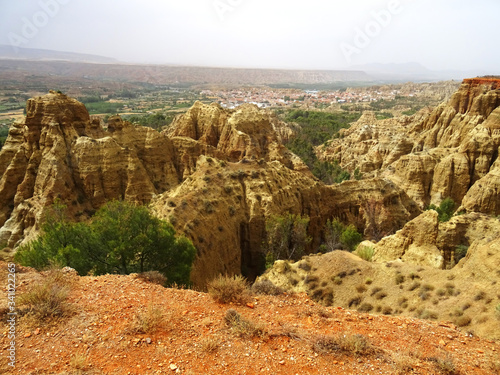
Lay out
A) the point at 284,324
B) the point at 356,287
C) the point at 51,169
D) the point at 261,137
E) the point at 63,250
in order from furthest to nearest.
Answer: the point at 261,137
the point at 51,169
the point at 356,287
the point at 63,250
the point at 284,324

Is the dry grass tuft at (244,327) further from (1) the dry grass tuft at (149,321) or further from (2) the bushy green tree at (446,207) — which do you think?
(2) the bushy green tree at (446,207)

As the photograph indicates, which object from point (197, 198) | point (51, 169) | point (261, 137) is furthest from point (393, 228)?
point (51, 169)

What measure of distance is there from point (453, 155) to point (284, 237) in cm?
2686

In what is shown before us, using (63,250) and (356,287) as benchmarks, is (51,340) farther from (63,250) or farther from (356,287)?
(356,287)

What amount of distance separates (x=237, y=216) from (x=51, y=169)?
542 inches

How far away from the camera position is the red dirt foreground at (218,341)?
6.19 meters

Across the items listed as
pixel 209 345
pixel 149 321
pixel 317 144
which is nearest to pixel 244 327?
pixel 209 345

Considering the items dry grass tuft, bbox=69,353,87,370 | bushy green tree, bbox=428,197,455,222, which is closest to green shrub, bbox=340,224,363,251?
bushy green tree, bbox=428,197,455,222

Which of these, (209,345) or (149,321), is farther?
Answer: (149,321)

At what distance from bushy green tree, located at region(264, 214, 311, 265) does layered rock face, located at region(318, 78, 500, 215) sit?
61.2ft

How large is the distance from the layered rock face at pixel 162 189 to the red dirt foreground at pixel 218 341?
338 inches

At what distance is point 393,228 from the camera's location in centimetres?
2541

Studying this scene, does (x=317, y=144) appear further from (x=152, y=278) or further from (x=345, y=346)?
(x=345, y=346)

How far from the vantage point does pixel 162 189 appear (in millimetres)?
29484
